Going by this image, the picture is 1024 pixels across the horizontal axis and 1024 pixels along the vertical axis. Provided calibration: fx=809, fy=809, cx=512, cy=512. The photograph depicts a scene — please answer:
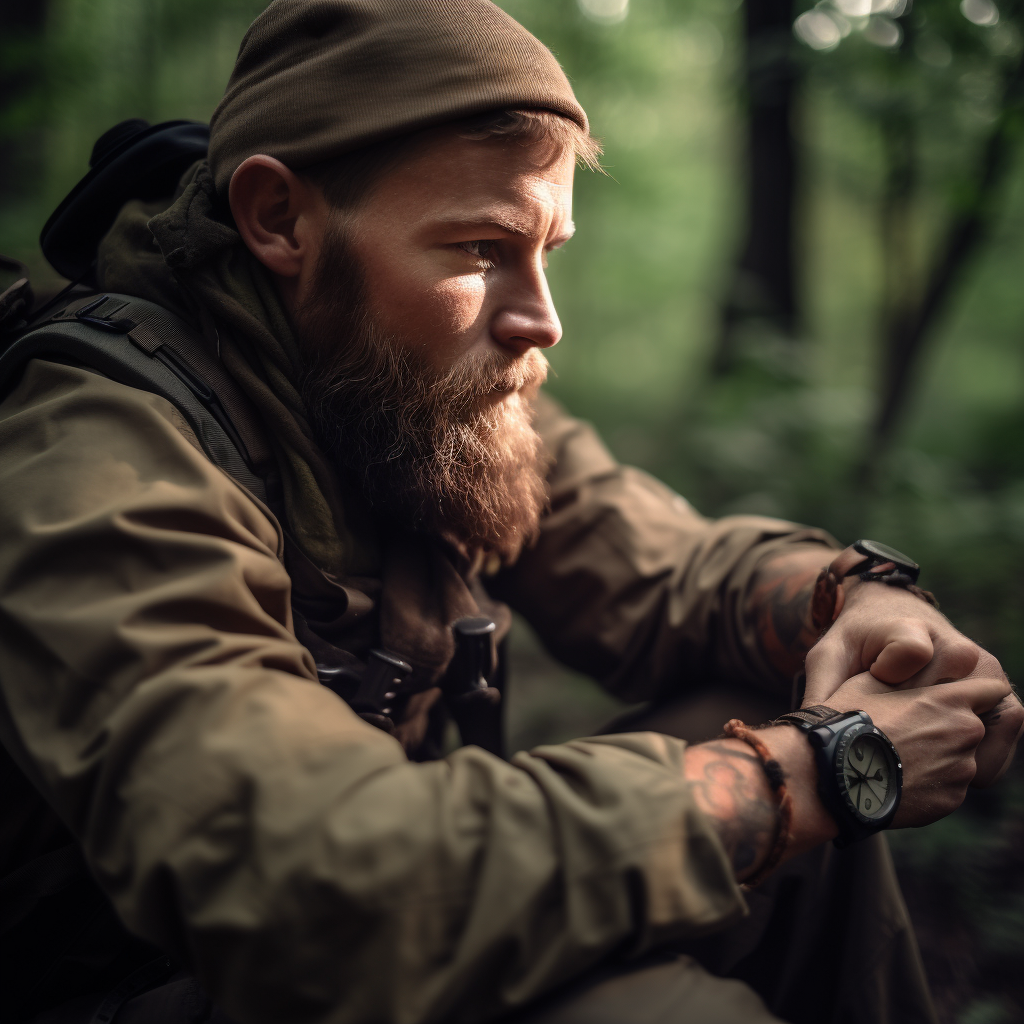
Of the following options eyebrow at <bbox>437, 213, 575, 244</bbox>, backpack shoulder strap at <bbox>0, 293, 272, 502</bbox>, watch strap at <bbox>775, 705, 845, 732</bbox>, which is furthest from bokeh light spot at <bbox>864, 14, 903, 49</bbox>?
backpack shoulder strap at <bbox>0, 293, 272, 502</bbox>

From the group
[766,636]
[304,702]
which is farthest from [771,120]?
[304,702]

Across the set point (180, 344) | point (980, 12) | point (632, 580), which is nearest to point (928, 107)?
point (980, 12)

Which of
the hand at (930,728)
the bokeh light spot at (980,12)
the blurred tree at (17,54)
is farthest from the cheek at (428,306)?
the blurred tree at (17,54)

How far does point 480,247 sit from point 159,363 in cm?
74

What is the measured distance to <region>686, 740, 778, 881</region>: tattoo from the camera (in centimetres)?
133

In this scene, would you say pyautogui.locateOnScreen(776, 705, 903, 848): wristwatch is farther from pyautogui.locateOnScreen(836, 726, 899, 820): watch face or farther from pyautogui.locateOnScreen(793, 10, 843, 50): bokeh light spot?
pyautogui.locateOnScreen(793, 10, 843, 50): bokeh light spot

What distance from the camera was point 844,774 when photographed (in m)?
1.43

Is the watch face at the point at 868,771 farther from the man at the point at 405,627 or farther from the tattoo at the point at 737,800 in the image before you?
the tattoo at the point at 737,800

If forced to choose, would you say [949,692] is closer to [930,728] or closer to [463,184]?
[930,728]

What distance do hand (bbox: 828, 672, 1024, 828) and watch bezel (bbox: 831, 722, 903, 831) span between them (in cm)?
5

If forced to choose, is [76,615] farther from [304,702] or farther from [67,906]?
[67,906]

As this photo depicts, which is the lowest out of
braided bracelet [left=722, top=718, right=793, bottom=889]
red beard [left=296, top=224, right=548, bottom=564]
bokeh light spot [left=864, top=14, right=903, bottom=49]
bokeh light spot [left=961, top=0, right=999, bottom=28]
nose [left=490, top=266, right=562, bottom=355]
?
braided bracelet [left=722, top=718, right=793, bottom=889]

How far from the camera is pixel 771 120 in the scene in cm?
608

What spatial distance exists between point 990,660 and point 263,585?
5.05 feet
